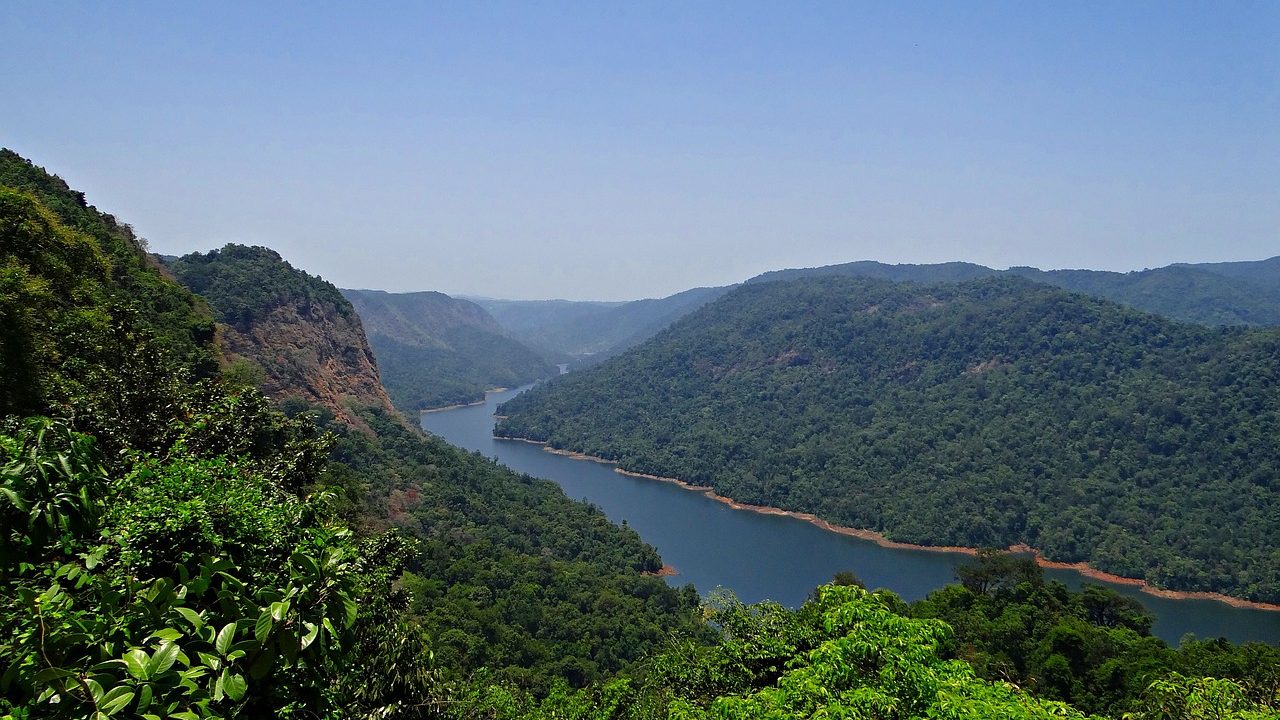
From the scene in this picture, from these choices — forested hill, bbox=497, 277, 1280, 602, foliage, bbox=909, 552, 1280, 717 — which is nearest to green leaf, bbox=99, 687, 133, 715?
foliage, bbox=909, 552, 1280, 717

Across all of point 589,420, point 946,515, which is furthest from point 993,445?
point 589,420

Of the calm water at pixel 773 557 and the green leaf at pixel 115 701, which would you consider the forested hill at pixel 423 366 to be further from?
the green leaf at pixel 115 701

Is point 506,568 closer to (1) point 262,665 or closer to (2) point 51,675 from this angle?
(1) point 262,665

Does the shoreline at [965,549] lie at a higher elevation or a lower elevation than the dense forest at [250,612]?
lower

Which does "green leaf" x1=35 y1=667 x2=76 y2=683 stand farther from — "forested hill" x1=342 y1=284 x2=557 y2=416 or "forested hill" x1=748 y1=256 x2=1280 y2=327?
"forested hill" x1=748 y1=256 x2=1280 y2=327

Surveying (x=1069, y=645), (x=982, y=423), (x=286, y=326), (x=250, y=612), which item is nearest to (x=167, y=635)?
(x=250, y=612)

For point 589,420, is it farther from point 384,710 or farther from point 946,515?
point 384,710

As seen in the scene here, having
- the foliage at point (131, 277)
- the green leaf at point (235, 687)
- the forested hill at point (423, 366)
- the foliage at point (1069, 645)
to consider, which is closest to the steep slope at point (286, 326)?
the foliage at point (131, 277)
